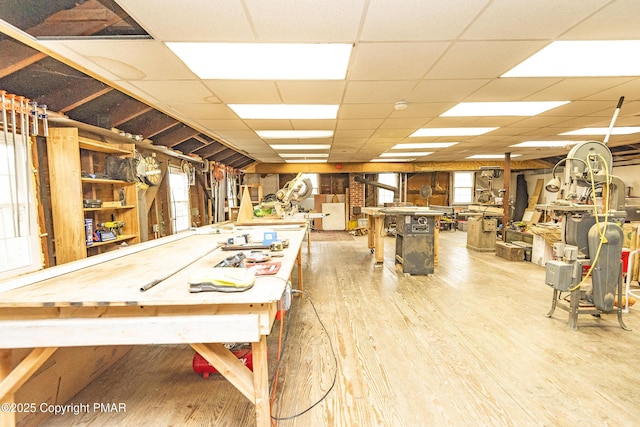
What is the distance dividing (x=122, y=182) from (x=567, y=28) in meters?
4.56

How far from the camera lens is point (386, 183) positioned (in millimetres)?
10594

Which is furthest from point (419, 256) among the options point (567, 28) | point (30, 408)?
point (30, 408)

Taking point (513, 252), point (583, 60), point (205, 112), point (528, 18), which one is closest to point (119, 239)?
point (205, 112)

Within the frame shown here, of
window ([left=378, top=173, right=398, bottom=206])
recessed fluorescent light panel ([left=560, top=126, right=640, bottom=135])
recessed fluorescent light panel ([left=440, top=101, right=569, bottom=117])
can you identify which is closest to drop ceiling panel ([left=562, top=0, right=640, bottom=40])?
recessed fluorescent light panel ([left=440, top=101, right=569, bottom=117])

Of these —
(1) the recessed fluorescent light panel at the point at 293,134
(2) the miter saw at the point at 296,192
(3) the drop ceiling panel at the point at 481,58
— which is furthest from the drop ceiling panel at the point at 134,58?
(1) the recessed fluorescent light panel at the point at 293,134

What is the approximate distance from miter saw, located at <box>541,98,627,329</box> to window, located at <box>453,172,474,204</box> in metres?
8.37

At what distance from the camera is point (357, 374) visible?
6.40ft

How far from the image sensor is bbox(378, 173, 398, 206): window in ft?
34.6

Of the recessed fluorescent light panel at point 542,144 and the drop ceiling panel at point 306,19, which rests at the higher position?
the recessed fluorescent light panel at point 542,144

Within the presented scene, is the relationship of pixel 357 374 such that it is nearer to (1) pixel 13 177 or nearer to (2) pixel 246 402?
(2) pixel 246 402

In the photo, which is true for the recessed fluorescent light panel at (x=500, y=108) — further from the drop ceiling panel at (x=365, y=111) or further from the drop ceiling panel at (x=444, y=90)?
the drop ceiling panel at (x=365, y=111)

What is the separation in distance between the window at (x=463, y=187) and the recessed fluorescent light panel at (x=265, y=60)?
377 inches

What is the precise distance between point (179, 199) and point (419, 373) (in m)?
5.49

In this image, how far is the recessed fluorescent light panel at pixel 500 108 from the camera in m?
3.42
